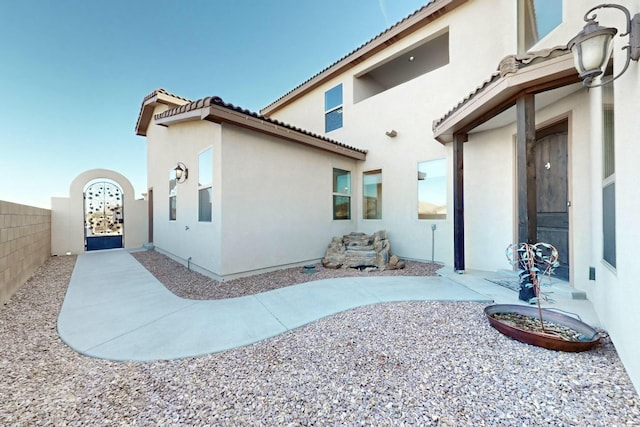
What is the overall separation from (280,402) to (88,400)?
58.8 inches

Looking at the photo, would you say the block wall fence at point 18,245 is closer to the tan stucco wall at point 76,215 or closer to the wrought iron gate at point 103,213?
the tan stucco wall at point 76,215

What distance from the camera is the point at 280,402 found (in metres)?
1.90

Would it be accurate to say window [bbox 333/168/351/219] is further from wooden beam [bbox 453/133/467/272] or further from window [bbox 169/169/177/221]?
window [bbox 169/169/177/221]

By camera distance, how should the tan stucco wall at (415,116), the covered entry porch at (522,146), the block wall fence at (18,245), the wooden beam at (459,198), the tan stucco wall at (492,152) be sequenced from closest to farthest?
1. the tan stucco wall at (492,152)
2. the covered entry porch at (522,146)
3. the block wall fence at (18,245)
4. the wooden beam at (459,198)
5. the tan stucco wall at (415,116)

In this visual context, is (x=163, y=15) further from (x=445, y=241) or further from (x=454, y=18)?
(x=445, y=241)

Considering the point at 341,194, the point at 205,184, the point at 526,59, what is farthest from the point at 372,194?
the point at 526,59

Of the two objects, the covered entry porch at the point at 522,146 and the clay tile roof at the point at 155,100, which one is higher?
the clay tile roof at the point at 155,100

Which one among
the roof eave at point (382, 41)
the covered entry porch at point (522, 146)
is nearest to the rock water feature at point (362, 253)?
the covered entry porch at point (522, 146)

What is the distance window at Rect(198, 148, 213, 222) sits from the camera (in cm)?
587

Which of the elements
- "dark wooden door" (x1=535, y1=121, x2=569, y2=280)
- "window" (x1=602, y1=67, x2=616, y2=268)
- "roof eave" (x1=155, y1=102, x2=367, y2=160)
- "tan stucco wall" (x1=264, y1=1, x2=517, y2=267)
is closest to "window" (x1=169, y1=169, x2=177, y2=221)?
"roof eave" (x1=155, y1=102, x2=367, y2=160)

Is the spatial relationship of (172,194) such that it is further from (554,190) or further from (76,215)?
(554,190)

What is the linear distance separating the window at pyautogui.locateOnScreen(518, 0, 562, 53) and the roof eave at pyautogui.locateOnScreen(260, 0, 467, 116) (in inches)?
66.4

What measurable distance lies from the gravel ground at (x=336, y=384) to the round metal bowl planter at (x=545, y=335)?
0.08 m

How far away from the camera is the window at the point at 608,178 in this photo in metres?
2.80
